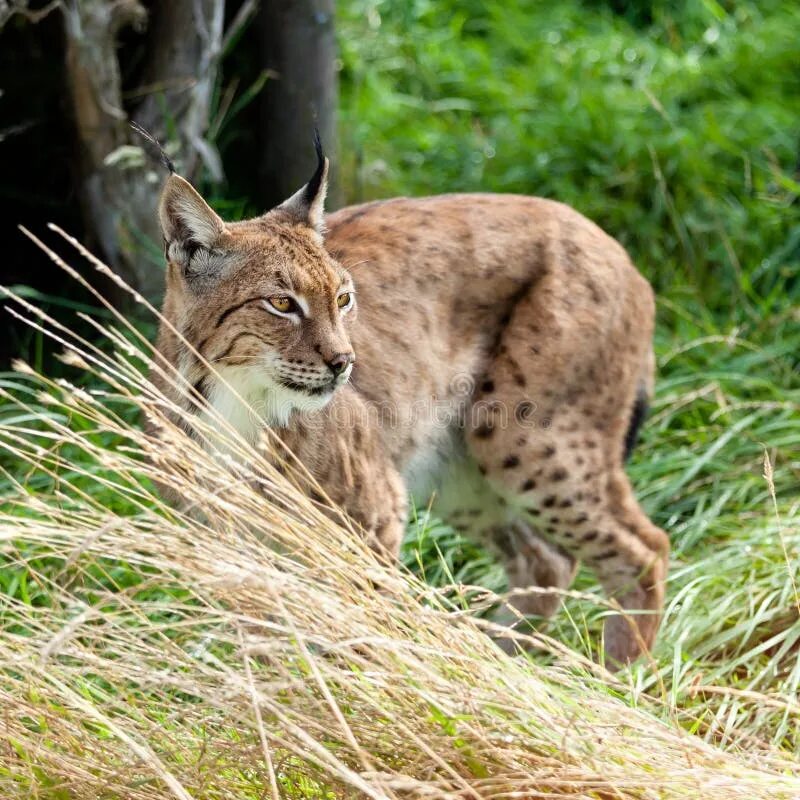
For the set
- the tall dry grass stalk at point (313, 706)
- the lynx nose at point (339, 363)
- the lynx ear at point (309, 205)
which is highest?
the lynx ear at point (309, 205)

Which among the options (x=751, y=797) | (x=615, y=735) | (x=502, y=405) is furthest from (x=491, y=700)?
(x=502, y=405)

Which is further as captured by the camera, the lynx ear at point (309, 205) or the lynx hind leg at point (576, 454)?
the lynx hind leg at point (576, 454)

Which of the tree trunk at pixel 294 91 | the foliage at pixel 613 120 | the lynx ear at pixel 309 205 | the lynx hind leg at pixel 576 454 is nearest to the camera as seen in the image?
the lynx ear at pixel 309 205

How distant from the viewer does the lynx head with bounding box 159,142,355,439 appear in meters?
3.92

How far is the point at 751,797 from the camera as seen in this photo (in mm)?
2838

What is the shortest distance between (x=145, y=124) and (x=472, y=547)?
2.36 meters

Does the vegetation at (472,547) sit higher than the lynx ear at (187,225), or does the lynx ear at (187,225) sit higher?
the lynx ear at (187,225)

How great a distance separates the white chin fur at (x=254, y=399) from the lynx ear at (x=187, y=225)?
345mm

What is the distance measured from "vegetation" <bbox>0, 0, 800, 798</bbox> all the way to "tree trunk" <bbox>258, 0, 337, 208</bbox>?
19.5 inches

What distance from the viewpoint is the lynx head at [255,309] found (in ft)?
12.9

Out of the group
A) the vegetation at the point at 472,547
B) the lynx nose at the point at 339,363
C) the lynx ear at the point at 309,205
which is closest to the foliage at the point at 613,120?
the vegetation at the point at 472,547

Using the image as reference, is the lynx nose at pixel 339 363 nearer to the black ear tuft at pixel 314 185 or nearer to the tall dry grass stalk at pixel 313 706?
the black ear tuft at pixel 314 185

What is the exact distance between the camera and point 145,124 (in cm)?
597

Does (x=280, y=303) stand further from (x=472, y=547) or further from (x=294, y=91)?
(x=294, y=91)
